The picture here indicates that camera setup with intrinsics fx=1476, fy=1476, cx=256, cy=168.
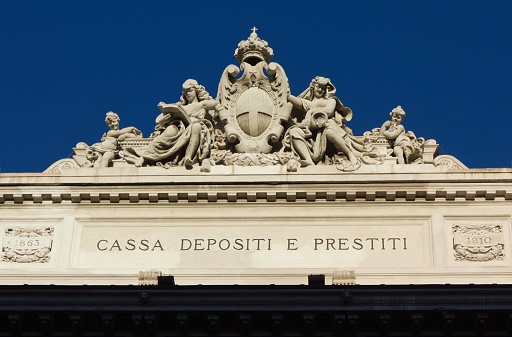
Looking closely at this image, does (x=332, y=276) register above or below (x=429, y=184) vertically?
below

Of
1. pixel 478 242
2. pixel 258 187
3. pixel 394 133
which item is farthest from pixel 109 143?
pixel 478 242

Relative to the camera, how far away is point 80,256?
99.0 feet

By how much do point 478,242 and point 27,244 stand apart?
9219mm

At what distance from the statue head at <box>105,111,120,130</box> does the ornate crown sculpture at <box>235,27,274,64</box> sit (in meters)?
3.05

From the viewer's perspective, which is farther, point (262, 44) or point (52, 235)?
point (262, 44)

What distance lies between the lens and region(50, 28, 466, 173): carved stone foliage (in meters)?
31.2

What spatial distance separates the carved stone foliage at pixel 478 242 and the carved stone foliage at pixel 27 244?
8337mm

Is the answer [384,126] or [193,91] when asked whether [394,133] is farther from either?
[193,91]

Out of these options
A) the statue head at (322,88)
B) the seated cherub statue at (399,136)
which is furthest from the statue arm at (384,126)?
the statue head at (322,88)
